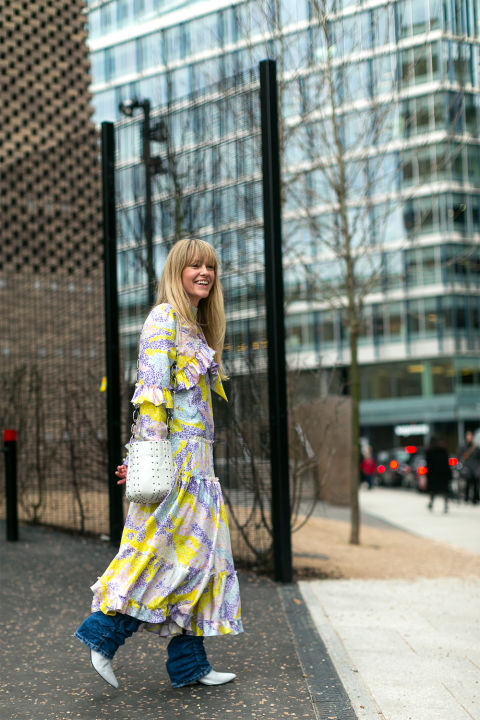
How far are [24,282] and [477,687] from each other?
7.10 meters

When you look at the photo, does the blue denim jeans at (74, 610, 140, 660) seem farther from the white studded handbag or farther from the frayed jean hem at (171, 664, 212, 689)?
the white studded handbag

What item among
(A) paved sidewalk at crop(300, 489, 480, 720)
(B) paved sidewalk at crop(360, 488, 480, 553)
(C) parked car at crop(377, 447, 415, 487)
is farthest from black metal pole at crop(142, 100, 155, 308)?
(C) parked car at crop(377, 447, 415, 487)

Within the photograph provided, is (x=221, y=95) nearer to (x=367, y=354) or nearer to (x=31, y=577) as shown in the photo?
(x=31, y=577)

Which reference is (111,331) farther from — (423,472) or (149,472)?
(423,472)

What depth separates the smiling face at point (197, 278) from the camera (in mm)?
3898

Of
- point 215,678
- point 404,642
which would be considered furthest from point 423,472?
point 215,678

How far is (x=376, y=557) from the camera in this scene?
920 centimetres

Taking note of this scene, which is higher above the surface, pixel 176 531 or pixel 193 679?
pixel 176 531

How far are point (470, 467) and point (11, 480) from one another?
1328 cm

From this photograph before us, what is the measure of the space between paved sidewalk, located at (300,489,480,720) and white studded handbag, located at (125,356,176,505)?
1107mm

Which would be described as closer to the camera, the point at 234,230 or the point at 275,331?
the point at 275,331

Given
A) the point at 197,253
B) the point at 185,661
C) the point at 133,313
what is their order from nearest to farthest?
1. the point at 185,661
2. the point at 197,253
3. the point at 133,313

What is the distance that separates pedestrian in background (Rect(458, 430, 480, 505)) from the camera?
64.1ft

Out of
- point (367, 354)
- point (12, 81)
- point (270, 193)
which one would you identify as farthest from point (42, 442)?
point (367, 354)
